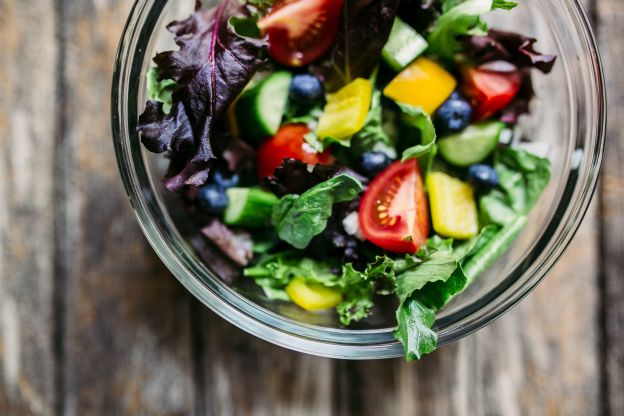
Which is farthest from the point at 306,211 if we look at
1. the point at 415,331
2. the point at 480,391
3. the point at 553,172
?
the point at 480,391

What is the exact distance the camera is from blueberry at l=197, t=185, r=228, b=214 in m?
1.12

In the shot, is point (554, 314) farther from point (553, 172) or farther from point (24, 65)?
point (24, 65)

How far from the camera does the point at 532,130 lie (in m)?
1.27

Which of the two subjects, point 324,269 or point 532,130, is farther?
point 532,130

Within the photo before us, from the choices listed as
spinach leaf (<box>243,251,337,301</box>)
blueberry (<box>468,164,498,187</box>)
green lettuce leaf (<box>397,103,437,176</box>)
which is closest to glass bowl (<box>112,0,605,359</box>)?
spinach leaf (<box>243,251,337,301</box>)

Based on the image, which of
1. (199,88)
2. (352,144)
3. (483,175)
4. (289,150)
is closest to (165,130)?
(199,88)

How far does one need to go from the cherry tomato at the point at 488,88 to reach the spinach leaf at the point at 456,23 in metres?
0.05

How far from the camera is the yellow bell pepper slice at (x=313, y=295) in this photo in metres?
1.11

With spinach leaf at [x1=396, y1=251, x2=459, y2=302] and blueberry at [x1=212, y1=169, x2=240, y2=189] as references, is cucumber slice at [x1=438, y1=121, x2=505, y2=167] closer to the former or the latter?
spinach leaf at [x1=396, y1=251, x2=459, y2=302]

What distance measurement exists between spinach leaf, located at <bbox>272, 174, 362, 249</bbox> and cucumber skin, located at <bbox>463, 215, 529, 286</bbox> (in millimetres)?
241

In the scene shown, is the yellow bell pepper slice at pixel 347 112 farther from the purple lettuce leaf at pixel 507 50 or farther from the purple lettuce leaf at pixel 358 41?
the purple lettuce leaf at pixel 507 50

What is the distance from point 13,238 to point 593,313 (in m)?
1.12

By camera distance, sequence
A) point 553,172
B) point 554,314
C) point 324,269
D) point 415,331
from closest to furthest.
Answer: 1. point 415,331
2. point 324,269
3. point 553,172
4. point 554,314

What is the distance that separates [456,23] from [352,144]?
244 mm
